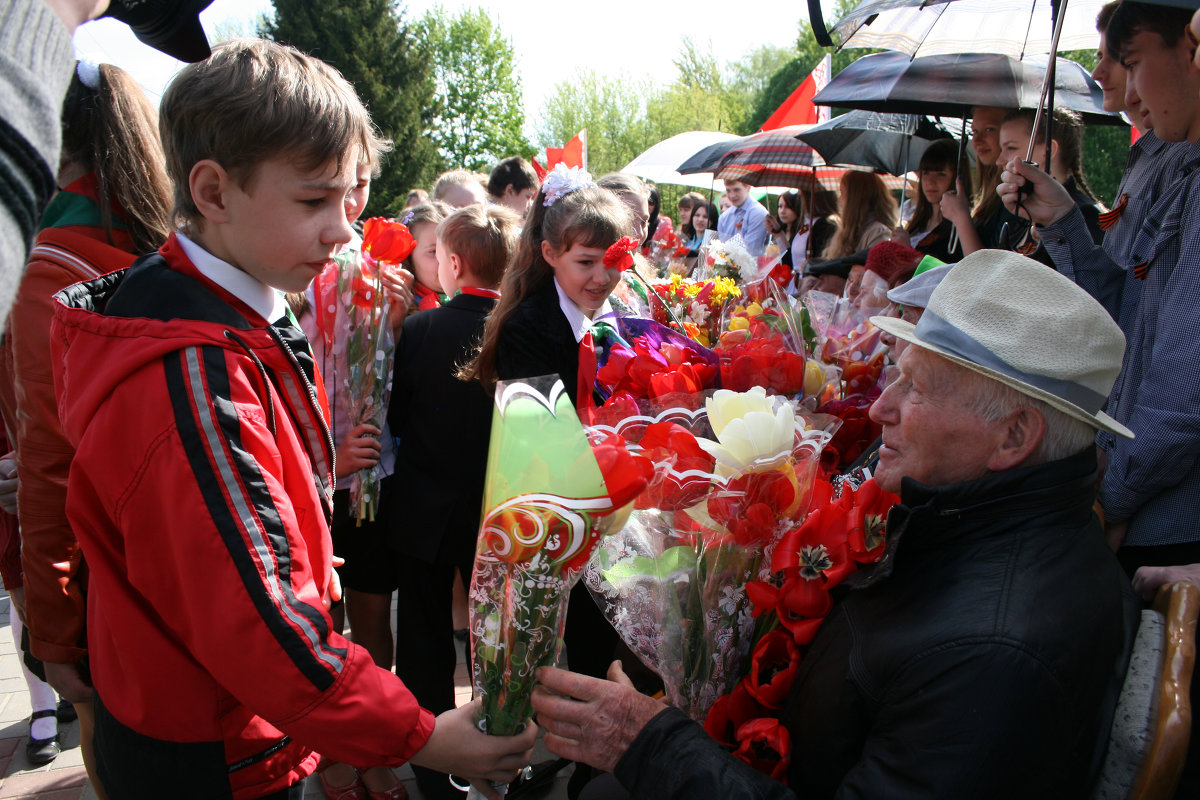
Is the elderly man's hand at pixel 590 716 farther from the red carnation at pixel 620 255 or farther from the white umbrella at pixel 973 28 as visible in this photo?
the white umbrella at pixel 973 28

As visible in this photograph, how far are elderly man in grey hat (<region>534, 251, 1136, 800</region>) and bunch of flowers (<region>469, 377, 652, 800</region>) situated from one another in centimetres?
9

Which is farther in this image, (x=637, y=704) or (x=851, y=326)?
(x=851, y=326)

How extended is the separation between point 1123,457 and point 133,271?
2.45 meters

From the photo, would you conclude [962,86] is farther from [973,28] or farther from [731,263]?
[731,263]

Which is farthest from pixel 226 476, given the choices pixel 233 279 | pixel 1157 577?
pixel 1157 577

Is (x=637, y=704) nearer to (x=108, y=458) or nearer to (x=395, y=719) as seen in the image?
(x=395, y=719)

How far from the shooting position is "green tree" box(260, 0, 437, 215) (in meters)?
27.9

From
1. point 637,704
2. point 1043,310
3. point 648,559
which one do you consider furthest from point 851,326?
point 637,704

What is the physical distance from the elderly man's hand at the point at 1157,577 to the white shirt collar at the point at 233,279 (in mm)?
1954

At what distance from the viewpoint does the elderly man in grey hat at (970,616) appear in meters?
1.26

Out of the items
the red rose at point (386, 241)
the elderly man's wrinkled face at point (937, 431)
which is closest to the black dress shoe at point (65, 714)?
the red rose at point (386, 241)

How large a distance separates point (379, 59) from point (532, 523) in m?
32.1

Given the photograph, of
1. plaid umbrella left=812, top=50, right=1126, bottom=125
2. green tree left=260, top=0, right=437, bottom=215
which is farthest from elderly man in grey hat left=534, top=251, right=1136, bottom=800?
green tree left=260, top=0, right=437, bottom=215

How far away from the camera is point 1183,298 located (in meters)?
2.06
